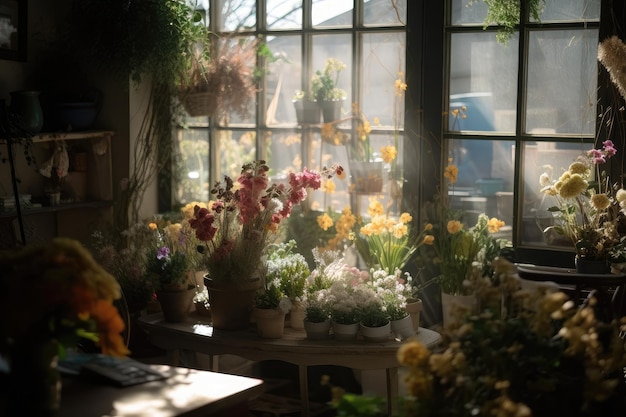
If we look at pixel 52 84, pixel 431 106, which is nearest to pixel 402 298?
pixel 431 106

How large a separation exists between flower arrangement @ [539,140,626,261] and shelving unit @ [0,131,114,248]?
7.81ft

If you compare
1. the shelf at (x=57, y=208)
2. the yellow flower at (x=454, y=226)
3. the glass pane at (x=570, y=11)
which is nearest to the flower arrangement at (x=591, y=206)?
the yellow flower at (x=454, y=226)

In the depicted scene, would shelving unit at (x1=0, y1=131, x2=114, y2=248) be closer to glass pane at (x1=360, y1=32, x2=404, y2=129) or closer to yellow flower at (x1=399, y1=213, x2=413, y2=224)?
glass pane at (x1=360, y1=32, x2=404, y2=129)

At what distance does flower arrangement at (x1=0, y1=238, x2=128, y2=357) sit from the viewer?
2.12 meters

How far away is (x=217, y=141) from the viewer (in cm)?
520

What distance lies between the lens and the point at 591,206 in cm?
412

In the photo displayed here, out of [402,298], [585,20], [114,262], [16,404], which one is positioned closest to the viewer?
[16,404]

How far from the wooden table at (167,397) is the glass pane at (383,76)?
231 cm

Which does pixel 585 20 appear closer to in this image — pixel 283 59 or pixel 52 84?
pixel 283 59

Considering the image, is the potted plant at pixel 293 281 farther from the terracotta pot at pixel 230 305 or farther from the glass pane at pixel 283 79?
the glass pane at pixel 283 79

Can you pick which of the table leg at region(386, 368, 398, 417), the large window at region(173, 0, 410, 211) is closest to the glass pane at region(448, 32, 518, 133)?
the large window at region(173, 0, 410, 211)

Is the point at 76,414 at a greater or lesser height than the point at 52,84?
lesser

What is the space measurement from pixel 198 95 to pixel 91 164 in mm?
746

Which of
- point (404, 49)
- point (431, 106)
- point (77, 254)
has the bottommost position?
point (77, 254)
